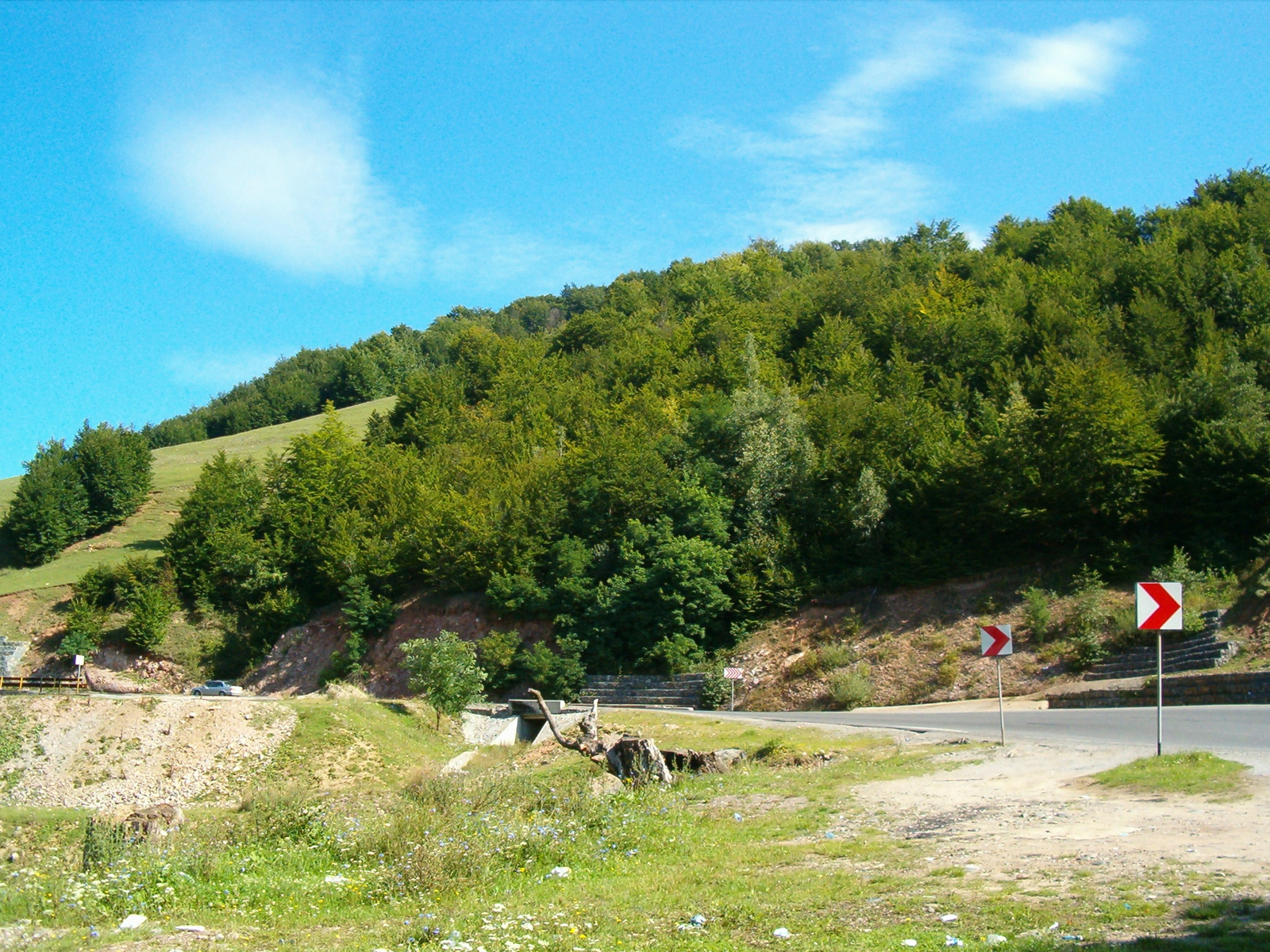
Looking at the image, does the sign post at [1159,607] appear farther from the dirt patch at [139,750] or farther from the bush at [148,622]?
the bush at [148,622]

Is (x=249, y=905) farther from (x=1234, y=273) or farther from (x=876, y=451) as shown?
(x=1234, y=273)

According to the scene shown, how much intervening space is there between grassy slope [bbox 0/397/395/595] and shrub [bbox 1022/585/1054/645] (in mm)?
65302

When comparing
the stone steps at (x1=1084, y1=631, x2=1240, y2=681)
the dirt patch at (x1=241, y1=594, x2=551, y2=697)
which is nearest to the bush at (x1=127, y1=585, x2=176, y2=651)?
the dirt patch at (x1=241, y1=594, x2=551, y2=697)

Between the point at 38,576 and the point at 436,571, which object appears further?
the point at 38,576

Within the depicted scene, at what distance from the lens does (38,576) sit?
80125 mm

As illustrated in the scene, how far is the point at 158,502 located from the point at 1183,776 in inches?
3880

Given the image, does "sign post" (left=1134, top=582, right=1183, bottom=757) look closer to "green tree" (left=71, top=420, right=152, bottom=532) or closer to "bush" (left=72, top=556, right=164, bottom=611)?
"bush" (left=72, top=556, right=164, bottom=611)

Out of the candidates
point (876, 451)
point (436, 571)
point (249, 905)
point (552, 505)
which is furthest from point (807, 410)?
point (249, 905)

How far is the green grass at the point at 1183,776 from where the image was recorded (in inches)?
497

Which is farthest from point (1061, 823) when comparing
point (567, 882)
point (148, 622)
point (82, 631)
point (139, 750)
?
point (82, 631)

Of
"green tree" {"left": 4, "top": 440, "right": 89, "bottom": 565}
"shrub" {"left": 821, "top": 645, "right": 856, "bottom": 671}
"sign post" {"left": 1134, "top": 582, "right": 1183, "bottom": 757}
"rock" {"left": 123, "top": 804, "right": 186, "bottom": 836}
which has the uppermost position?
"green tree" {"left": 4, "top": 440, "right": 89, "bottom": 565}

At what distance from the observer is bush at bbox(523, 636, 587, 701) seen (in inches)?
2052

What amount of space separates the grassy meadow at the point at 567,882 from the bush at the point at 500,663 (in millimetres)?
35525

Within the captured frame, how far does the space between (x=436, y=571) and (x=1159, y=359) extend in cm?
4600
